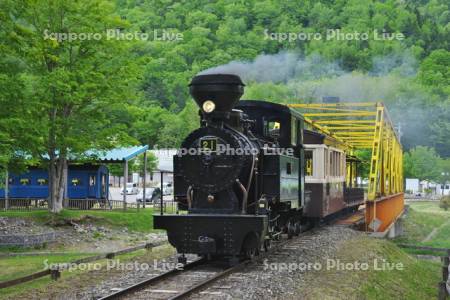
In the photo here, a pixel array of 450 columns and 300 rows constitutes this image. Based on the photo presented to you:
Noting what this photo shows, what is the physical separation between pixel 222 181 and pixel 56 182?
50.4ft

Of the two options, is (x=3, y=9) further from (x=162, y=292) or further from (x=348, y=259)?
(x=348, y=259)

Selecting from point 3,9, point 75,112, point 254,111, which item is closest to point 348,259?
point 254,111

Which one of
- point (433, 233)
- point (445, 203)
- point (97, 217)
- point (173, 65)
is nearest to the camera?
point (97, 217)

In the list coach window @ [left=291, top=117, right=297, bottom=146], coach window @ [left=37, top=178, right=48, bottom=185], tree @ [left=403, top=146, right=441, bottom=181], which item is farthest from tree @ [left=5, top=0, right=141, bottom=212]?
tree @ [left=403, top=146, right=441, bottom=181]

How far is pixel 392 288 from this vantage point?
46.5 feet

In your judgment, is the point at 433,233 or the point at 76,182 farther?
the point at 433,233

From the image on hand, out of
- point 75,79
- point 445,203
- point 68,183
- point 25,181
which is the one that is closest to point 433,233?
point 445,203

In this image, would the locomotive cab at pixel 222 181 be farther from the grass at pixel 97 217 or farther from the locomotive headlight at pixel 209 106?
the grass at pixel 97 217

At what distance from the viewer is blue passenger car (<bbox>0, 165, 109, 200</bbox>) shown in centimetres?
3391

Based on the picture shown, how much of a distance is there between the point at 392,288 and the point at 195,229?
5.17m

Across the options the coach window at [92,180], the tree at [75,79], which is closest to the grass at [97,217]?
the tree at [75,79]

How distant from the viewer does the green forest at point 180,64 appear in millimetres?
22562

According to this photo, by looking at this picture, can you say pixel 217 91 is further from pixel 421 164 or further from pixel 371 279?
pixel 421 164

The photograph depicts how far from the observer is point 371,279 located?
13539 millimetres
